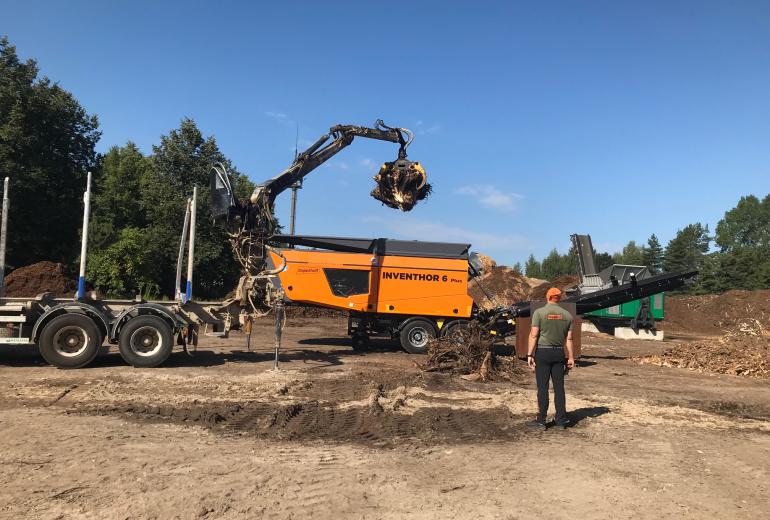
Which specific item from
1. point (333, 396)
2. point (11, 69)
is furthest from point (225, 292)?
point (333, 396)

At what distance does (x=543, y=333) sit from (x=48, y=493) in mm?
5239

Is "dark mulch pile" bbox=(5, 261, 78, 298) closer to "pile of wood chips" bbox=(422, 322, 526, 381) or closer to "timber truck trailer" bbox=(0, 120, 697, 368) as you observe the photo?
"timber truck trailer" bbox=(0, 120, 697, 368)

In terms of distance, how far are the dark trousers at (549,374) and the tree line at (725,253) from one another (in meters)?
57.0

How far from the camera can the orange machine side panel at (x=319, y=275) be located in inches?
523

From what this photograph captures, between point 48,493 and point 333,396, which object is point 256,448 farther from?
point 333,396

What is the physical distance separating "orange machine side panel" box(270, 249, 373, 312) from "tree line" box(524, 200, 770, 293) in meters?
51.7

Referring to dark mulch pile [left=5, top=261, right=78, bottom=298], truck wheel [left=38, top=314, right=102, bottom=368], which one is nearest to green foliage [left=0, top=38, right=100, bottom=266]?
dark mulch pile [left=5, top=261, right=78, bottom=298]

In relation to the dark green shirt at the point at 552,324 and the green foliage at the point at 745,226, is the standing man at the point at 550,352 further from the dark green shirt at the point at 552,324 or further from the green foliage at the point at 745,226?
the green foliage at the point at 745,226

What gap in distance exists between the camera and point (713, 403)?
336 inches

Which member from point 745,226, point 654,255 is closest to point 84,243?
point 654,255

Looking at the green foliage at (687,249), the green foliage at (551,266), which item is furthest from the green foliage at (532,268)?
the green foliage at (687,249)

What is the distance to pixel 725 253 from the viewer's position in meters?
76.6

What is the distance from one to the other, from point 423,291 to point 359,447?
26.6ft

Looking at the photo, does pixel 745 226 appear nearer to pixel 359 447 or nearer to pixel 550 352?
pixel 550 352
